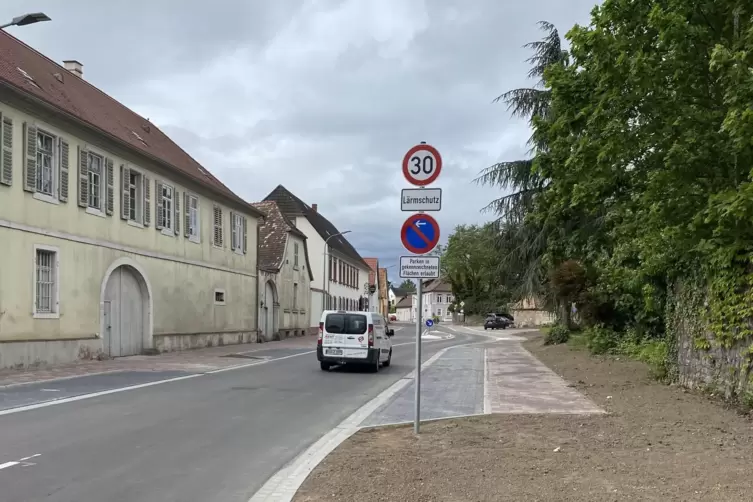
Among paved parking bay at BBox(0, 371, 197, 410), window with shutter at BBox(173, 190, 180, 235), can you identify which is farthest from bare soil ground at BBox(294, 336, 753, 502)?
window with shutter at BBox(173, 190, 180, 235)

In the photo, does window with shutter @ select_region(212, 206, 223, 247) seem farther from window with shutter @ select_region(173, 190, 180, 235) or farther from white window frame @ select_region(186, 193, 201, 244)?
window with shutter @ select_region(173, 190, 180, 235)

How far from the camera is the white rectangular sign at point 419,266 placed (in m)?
8.73

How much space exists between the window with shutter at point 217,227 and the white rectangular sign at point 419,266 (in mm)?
24395

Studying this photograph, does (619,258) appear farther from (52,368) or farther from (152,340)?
(152,340)

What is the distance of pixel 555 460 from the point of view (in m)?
7.13

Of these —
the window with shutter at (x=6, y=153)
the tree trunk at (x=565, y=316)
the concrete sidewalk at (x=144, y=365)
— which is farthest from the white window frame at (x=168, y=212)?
the tree trunk at (x=565, y=316)

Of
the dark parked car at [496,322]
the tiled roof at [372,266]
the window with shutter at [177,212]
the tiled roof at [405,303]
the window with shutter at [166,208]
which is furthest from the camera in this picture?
the tiled roof at [405,303]

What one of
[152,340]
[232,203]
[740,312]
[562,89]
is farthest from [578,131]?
[232,203]

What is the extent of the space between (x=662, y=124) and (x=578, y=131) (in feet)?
5.40

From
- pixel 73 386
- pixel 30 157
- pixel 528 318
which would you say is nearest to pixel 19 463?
pixel 73 386

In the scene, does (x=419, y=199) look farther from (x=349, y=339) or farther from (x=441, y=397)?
(x=349, y=339)

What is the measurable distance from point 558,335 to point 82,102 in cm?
2073

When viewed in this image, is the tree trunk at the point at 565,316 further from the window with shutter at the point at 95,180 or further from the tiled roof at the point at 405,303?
the tiled roof at the point at 405,303

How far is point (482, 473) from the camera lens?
6617 mm
